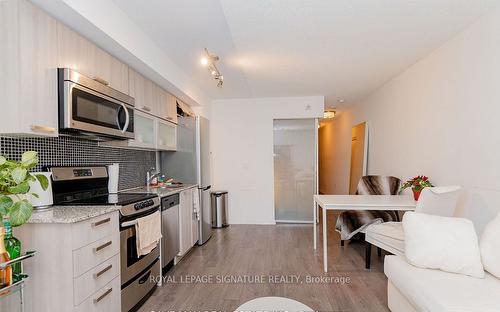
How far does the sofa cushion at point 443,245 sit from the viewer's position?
5.52ft

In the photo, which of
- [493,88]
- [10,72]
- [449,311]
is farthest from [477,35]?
[10,72]

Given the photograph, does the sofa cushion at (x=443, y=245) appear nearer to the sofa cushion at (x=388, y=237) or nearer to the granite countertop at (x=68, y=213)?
the sofa cushion at (x=388, y=237)

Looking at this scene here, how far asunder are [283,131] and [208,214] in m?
2.22

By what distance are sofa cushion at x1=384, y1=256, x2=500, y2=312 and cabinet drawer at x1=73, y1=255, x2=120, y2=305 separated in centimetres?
201

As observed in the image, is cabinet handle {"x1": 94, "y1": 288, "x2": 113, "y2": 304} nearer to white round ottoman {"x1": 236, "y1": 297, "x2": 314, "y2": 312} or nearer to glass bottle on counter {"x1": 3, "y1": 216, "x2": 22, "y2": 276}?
glass bottle on counter {"x1": 3, "y1": 216, "x2": 22, "y2": 276}

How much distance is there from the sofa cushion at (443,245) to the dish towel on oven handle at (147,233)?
209cm

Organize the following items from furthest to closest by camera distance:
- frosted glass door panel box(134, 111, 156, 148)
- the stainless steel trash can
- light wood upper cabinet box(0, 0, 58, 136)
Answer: the stainless steel trash can
frosted glass door panel box(134, 111, 156, 148)
light wood upper cabinet box(0, 0, 58, 136)

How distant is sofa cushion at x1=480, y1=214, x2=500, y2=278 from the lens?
1636mm

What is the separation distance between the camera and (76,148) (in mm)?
2354

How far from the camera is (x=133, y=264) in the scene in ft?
6.88

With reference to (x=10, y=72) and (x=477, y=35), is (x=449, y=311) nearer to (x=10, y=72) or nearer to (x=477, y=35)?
(x=477, y=35)

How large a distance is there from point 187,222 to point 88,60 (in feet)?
7.00

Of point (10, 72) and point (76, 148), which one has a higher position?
point (10, 72)

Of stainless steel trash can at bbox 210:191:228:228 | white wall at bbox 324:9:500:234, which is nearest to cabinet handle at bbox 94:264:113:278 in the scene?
stainless steel trash can at bbox 210:191:228:228
